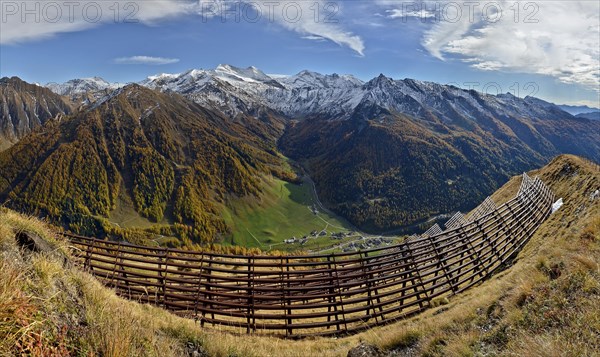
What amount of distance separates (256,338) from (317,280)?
4908 mm

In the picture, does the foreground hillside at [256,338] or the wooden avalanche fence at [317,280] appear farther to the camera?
the wooden avalanche fence at [317,280]

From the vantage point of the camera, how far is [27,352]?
4434mm

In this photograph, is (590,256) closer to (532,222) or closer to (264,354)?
(264,354)

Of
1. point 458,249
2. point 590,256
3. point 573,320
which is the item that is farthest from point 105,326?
point 458,249

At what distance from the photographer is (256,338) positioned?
11.6 m

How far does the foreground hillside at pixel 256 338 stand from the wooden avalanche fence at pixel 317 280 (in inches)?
99.5

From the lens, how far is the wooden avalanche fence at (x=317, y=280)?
14.4 metres

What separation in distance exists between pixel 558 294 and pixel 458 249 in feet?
35.3

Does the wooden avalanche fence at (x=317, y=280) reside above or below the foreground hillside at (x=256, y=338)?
below

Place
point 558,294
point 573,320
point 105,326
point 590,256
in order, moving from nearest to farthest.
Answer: point 105,326 → point 573,320 → point 558,294 → point 590,256

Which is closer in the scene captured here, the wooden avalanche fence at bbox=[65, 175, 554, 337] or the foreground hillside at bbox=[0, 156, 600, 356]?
the foreground hillside at bbox=[0, 156, 600, 356]

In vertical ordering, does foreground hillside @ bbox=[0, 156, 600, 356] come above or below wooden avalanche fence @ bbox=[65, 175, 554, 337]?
above

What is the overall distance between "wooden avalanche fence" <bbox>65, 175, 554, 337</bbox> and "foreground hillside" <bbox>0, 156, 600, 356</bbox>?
8.30 feet

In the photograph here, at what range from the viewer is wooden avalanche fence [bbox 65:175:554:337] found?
47.2 feet
